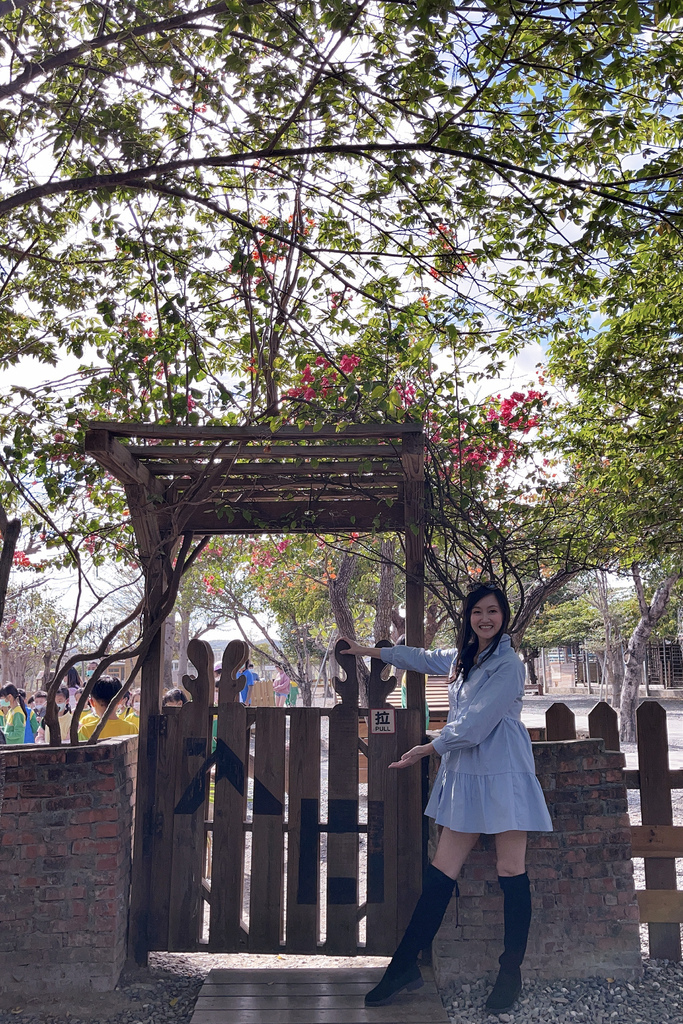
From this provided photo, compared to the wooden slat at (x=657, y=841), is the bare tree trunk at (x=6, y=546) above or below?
above

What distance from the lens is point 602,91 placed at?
4.09 metres

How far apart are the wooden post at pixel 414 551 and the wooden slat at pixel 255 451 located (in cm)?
12

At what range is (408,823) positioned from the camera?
444 cm

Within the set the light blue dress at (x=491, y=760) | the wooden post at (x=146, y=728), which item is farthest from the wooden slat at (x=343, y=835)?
the wooden post at (x=146, y=728)

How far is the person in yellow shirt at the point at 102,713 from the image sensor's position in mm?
5977

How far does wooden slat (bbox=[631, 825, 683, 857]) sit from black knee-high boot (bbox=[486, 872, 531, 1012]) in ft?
3.69

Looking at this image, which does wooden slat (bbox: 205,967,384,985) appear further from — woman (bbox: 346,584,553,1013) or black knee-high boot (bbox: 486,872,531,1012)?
black knee-high boot (bbox: 486,872,531,1012)

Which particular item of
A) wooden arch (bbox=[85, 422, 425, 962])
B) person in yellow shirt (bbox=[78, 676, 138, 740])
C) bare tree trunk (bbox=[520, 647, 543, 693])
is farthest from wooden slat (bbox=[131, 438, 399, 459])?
bare tree trunk (bbox=[520, 647, 543, 693])

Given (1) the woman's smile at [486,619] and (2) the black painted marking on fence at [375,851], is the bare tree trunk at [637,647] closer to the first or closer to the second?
(2) the black painted marking on fence at [375,851]

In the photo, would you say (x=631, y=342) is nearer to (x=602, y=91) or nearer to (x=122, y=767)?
(x=602, y=91)

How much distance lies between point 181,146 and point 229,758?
11.3ft

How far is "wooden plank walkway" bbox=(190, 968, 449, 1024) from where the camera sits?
3.55m

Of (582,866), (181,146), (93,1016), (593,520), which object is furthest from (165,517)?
(593,520)

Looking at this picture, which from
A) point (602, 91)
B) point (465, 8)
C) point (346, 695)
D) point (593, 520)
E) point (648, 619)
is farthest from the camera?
point (648, 619)
